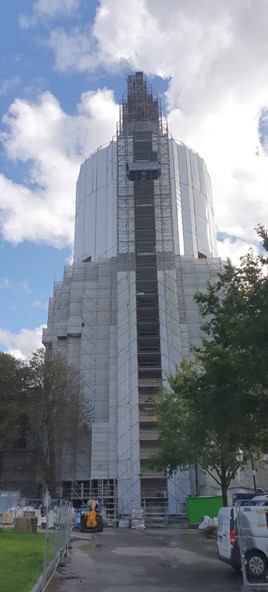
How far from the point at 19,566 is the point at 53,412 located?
112 feet

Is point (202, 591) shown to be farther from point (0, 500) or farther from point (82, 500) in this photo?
point (82, 500)

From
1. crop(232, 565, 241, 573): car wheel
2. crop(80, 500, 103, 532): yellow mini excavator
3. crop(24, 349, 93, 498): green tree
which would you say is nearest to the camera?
crop(232, 565, 241, 573): car wheel

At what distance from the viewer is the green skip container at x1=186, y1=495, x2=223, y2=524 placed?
35875 millimetres

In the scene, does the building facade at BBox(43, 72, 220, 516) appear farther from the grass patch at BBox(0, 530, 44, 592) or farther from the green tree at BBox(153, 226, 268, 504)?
the green tree at BBox(153, 226, 268, 504)

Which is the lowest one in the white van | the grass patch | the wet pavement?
the wet pavement

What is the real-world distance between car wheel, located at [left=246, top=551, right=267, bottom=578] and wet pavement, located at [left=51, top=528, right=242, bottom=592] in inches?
16.5

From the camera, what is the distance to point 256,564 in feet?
41.2

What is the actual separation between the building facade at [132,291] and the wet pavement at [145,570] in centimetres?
2413

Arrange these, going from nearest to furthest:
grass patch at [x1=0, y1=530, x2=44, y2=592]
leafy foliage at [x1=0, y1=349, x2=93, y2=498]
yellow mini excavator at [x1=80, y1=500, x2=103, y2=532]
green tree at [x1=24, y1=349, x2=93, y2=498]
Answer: grass patch at [x1=0, y1=530, x2=44, y2=592], yellow mini excavator at [x1=80, y1=500, x2=103, y2=532], leafy foliage at [x1=0, y1=349, x2=93, y2=498], green tree at [x1=24, y1=349, x2=93, y2=498]

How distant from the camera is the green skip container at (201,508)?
35.9 m

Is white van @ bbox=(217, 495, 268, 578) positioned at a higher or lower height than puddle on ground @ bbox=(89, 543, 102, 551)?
higher

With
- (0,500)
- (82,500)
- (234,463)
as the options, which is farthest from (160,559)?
(82,500)

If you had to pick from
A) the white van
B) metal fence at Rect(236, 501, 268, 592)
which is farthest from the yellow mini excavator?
metal fence at Rect(236, 501, 268, 592)

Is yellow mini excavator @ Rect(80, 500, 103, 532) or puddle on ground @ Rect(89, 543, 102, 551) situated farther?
yellow mini excavator @ Rect(80, 500, 103, 532)
